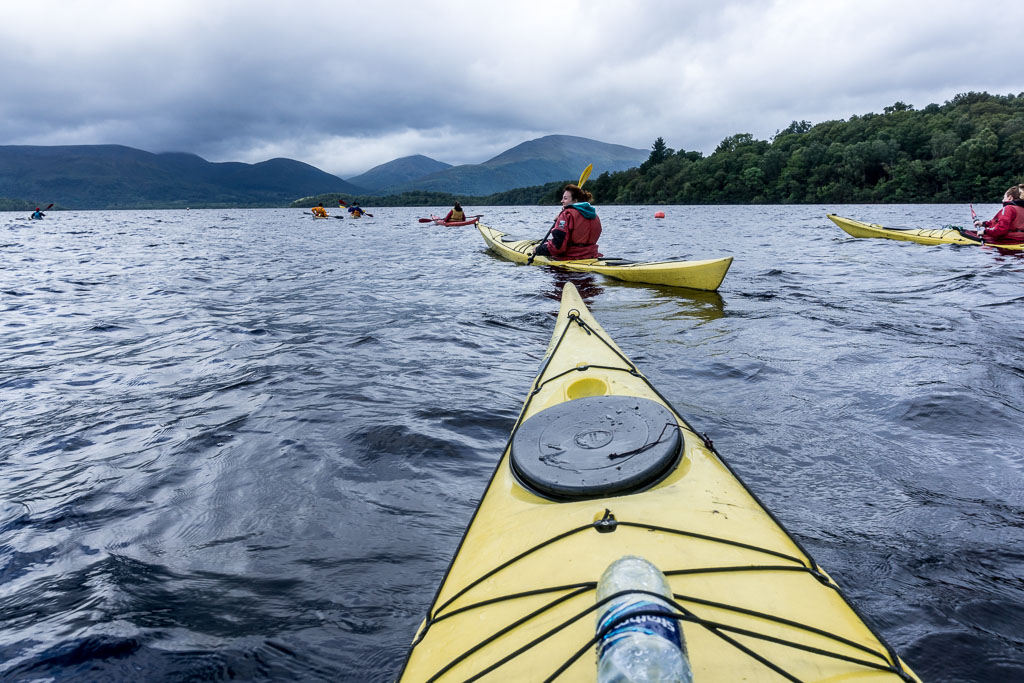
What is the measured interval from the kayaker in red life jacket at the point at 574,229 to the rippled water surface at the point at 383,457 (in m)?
2.31

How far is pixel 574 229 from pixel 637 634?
1023 cm

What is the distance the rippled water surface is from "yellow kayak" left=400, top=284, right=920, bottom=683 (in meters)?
0.72

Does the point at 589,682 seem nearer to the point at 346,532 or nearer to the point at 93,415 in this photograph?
the point at 346,532

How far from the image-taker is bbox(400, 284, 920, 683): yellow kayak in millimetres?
1514

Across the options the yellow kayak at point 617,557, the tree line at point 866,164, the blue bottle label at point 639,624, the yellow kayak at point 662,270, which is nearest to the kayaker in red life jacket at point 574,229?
the yellow kayak at point 662,270

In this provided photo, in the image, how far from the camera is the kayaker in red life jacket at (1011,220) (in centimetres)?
1124

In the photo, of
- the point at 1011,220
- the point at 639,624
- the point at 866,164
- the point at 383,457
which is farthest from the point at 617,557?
the point at 866,164

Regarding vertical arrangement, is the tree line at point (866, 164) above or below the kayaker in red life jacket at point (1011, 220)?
above

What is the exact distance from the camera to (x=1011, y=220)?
11297 millimetres

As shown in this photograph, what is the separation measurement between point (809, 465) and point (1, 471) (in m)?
5.65

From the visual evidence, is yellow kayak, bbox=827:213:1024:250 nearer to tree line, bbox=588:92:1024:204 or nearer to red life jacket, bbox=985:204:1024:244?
red life jacket, bbox=985:204:1024:244

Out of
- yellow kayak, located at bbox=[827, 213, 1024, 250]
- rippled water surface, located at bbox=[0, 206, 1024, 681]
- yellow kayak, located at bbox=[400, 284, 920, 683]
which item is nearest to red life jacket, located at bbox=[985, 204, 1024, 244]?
yellow kayak, located at bbox=[827, 213, 1024, 250]

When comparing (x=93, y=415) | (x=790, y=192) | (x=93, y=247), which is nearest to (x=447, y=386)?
(x=93, y=415)

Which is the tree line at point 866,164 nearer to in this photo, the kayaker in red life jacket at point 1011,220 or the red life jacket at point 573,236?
the kayaker in red life jacket at point 1011,220
